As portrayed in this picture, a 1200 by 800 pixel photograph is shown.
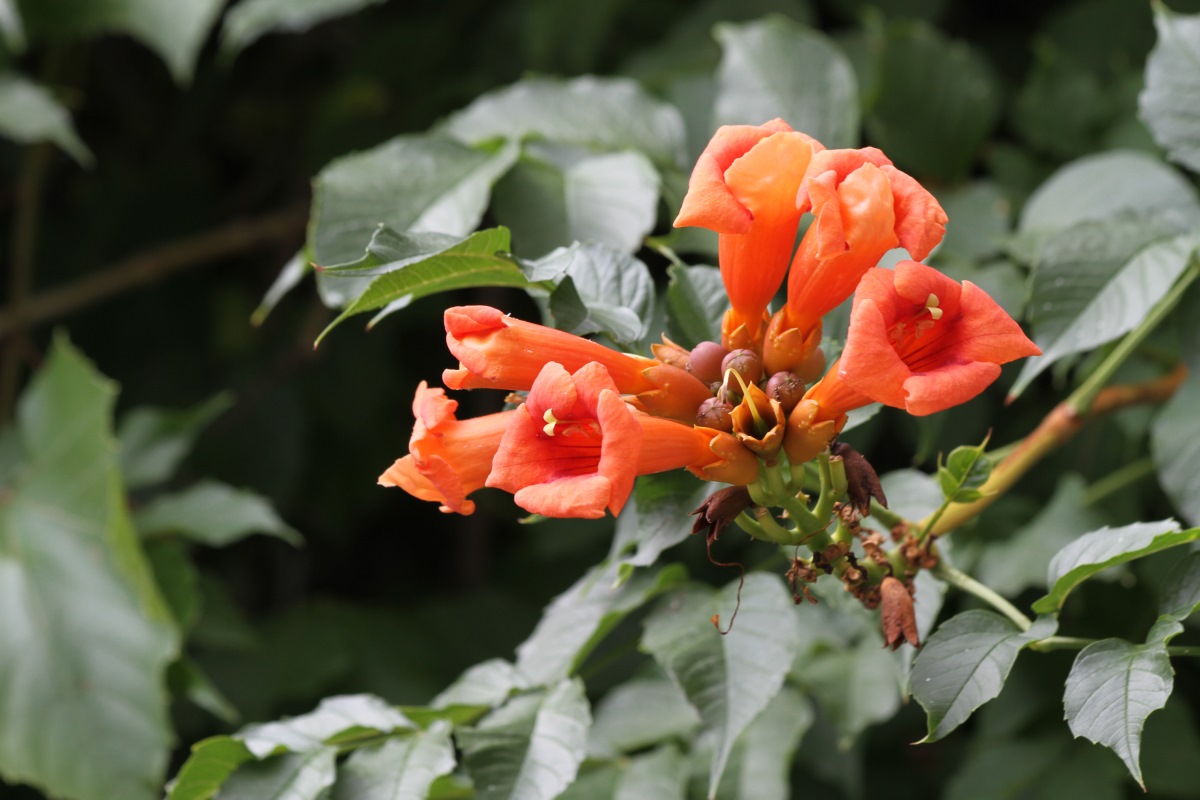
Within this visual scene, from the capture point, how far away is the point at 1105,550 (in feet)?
3.85

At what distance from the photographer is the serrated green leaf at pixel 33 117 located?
2.54 m

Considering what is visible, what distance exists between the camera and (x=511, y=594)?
3414 millimetres

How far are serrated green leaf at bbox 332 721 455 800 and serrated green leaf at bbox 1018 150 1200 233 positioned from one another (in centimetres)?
129

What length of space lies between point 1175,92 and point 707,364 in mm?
934

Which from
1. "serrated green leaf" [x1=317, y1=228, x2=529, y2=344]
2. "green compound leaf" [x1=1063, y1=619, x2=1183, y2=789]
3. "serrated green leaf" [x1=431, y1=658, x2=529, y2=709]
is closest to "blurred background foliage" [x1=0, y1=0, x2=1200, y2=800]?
"serrated green leaf" [x1=431, y1=658, x2=529, y2=709]

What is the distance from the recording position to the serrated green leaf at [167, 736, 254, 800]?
4.63ft

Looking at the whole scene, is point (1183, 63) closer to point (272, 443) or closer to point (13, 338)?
point (272, 443)

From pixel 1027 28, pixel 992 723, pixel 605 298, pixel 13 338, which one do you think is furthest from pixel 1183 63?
pixel 13 338

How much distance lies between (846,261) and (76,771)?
72.2 inches

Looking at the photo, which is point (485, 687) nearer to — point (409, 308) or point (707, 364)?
point (707, 364)

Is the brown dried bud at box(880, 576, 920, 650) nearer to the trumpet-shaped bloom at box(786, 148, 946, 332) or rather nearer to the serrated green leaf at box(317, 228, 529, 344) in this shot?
the trumpet-shaped bloom at box(786, 148, 946, 332)

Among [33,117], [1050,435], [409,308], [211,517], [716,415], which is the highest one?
[716,415]

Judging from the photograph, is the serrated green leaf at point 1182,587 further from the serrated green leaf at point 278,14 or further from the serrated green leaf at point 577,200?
the serrated green leaf at point 278,14

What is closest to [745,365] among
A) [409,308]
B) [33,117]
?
[33,117]
